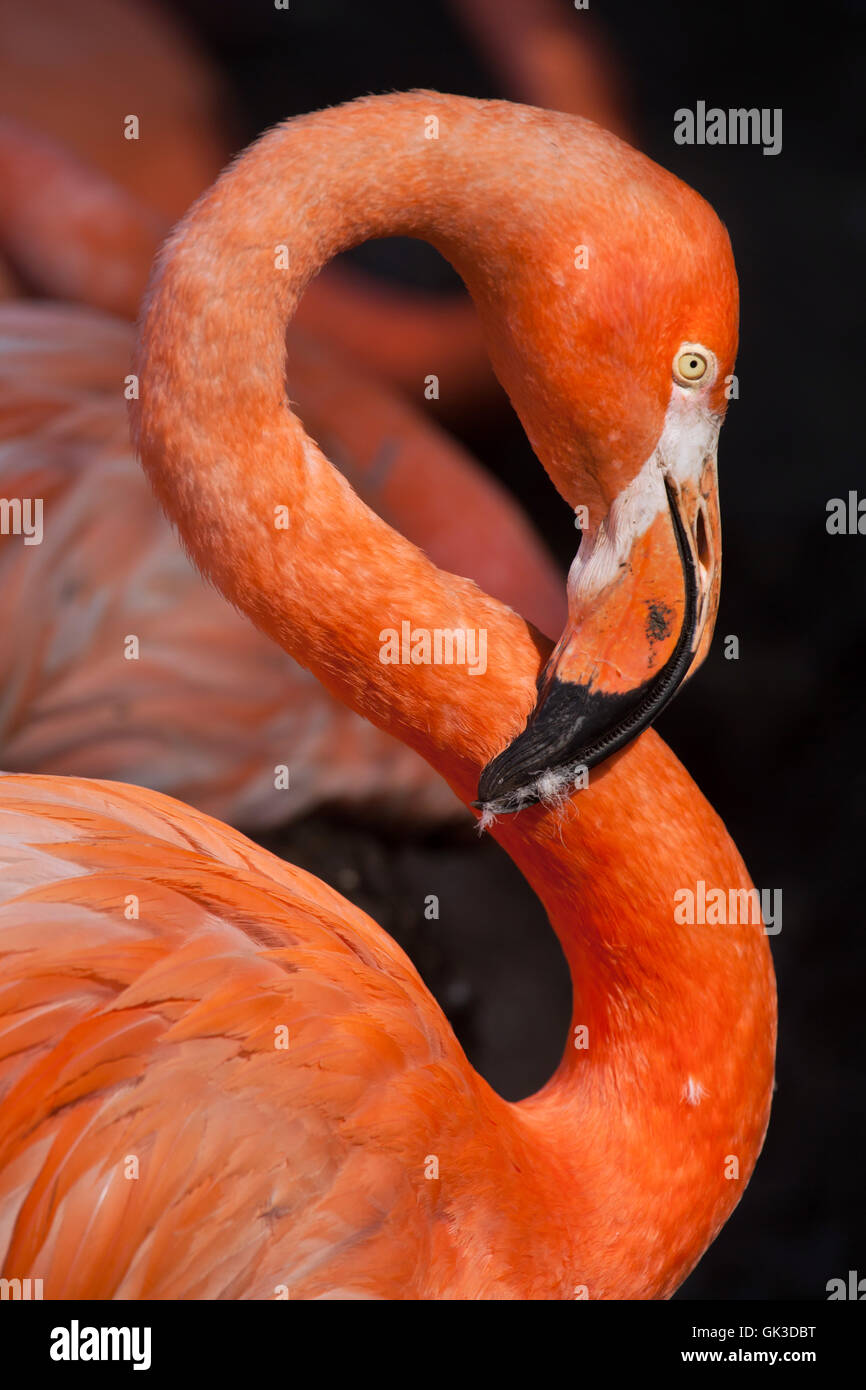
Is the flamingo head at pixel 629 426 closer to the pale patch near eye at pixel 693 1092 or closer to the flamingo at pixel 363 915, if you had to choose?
the flamingo at pixel 363 915

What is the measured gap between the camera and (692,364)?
118cm

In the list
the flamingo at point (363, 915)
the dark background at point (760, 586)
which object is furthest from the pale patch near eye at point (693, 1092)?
the dark background at point (760, 586)

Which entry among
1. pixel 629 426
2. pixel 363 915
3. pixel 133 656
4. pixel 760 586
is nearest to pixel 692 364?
pixel 629 426

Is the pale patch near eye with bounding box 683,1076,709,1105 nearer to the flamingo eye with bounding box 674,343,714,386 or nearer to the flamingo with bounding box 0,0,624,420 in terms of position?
the flamingo eye with bounding box 674,343,714,386

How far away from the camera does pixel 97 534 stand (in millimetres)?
2188

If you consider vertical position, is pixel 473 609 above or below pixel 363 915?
above

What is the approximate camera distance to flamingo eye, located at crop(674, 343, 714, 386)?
1180mm

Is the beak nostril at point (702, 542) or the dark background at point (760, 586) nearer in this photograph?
the beak nostril at point (702, 542)

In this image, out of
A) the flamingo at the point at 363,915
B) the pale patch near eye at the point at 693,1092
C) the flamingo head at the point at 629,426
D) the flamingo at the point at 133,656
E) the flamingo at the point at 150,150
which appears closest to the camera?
the flamingo at the point at 363,915

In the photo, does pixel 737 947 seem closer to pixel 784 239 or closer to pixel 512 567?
pixel 512 567

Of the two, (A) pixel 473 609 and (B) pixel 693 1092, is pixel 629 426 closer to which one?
(A) pixel 473 609

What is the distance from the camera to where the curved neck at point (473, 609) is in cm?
115

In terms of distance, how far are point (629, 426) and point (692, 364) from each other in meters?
0.08
